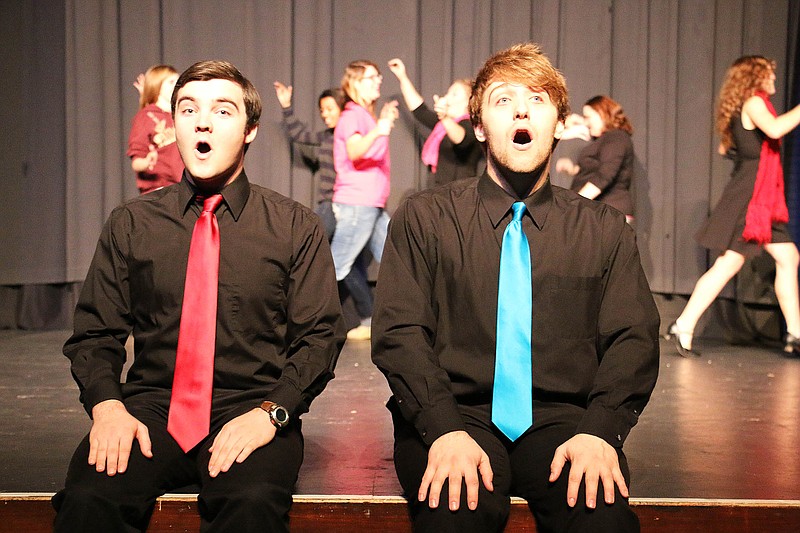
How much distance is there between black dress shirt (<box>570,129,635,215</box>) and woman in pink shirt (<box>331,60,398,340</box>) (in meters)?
1.02

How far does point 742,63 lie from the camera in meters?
4.54

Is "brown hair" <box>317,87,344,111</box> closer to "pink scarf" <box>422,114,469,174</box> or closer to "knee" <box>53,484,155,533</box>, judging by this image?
"pink scarf" <box>422,114,469,174</box>

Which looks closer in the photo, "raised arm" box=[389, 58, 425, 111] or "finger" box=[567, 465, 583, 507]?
"finger" box=[567, 465, 583, 507]

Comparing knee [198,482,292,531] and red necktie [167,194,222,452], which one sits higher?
red necktie [167,194,222,452]

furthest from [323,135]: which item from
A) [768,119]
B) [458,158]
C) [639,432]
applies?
[639,432]

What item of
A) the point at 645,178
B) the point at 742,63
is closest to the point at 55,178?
the point at 645,178

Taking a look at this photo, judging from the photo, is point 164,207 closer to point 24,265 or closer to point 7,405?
point 7,405

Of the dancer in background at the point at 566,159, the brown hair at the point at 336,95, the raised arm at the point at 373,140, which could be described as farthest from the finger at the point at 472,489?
the dancer in background at the point at 566,159

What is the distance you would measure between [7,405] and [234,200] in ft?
5.33

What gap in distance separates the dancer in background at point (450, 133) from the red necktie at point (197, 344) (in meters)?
2.94

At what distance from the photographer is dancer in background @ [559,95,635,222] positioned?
5.01 m

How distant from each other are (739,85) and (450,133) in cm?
137

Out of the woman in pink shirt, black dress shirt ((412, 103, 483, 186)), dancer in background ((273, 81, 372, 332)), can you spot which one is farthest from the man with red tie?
dancer in background ((273, 81, 372, 332))

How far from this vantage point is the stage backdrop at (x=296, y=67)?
5.65m
